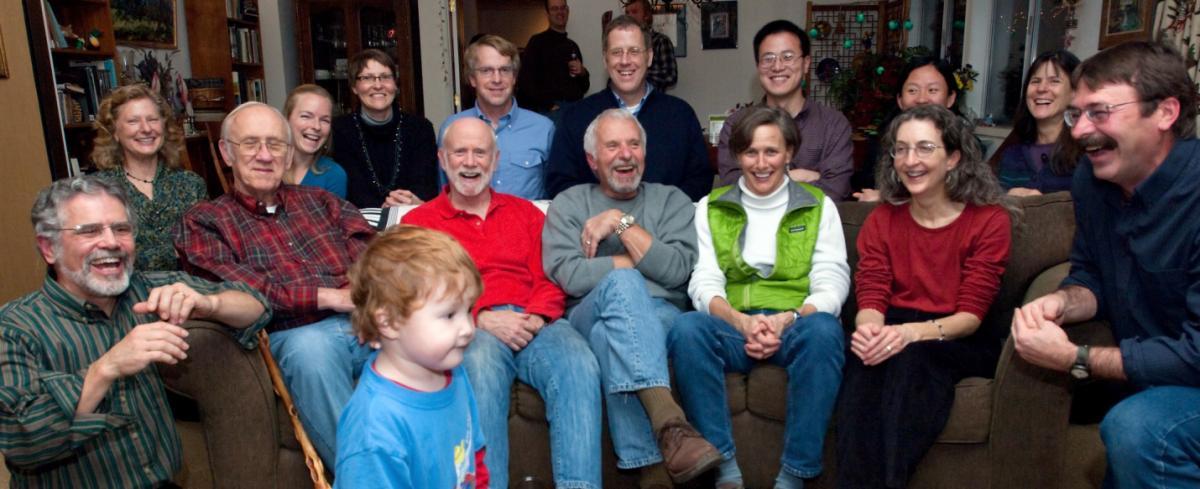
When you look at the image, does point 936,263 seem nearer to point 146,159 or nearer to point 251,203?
point 251,203

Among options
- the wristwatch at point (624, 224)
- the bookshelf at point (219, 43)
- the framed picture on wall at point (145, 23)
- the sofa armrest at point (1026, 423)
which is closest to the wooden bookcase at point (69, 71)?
the framed picture on wall at point (145, 23)

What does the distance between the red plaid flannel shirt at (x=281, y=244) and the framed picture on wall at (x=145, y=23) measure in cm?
307

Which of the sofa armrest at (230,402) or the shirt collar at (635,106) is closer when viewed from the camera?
the sofa armrest at (230,402)

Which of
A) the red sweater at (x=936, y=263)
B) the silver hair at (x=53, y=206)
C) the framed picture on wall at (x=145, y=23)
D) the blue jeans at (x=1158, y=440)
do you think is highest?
the framed picture on wall at (x=145, y=23)

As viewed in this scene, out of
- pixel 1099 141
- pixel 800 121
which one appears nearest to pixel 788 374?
pixel 1099 141

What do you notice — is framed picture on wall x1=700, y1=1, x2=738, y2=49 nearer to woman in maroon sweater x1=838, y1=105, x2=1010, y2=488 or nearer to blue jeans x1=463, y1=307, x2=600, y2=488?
woman in maroon sweater x1=838, y1=105, x2=1010, y2=488

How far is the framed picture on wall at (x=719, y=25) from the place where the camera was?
6715 mm

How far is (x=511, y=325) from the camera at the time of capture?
2.31 meters

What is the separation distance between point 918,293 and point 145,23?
16.2 ft

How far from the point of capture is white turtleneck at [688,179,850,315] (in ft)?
7.97

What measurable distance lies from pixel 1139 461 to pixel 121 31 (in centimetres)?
537

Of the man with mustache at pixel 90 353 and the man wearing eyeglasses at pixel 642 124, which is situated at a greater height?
the man wearing eyeglasses at pixel 642 124

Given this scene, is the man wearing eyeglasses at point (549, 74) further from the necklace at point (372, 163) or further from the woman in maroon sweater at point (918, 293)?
the woman in maroon sweater at point (918, 293)

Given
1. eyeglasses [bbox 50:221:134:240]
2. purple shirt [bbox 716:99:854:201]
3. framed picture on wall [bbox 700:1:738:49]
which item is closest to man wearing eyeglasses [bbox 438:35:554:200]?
purple shirt [bbox 716:99:854:201]
